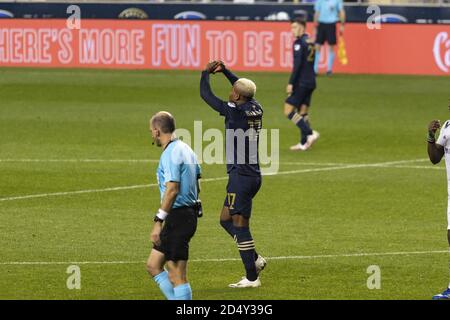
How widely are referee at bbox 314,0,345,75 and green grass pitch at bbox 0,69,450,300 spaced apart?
1.20m

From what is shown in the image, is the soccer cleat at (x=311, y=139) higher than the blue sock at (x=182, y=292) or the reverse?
higher

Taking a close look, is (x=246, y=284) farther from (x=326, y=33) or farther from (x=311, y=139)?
(x=326, y=33)

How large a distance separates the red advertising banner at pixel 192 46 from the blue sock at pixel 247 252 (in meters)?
23.2

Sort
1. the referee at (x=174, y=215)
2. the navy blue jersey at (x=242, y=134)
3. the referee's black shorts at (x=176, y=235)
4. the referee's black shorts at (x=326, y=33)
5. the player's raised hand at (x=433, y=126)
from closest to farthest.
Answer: the referee at (x=174, y=215)
the referee's black shorts at (x=176, y=235)
the player's raised hand at (x=433, y=126)
the navy blue jersey at (x=242, y=134)
the referee's black shorts at (x=326, y=33)

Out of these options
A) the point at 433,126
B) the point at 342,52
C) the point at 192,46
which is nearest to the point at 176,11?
the point at 192,46

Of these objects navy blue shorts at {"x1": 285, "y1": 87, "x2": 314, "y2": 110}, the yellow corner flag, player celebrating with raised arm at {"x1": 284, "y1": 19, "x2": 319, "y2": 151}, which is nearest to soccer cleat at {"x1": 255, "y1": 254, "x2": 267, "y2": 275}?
player celebrating with raised arm at {"x1": 284, "y1": 19, "x2": 319, "y2": 151}

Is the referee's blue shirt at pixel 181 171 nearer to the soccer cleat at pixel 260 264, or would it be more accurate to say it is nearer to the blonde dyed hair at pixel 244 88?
the blonde dyed hair at pixel 244 88

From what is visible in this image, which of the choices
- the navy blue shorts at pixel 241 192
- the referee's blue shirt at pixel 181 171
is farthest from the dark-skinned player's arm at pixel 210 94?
the referee's blue shirt at pixel 181 171

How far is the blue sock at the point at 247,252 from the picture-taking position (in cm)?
1493

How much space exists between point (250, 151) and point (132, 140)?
44.8 ft

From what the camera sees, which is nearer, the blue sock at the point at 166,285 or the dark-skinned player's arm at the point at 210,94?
the blue sock at the point at 166,285

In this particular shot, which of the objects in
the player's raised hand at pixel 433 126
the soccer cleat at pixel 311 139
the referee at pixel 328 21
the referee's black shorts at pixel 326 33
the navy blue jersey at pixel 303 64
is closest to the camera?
the player's raised hand at pixel 433 126

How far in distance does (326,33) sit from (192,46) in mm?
4120

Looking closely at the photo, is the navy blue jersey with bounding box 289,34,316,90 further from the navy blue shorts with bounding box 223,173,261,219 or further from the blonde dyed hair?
the navy blue shorts with bounding box 223,173,261,219
